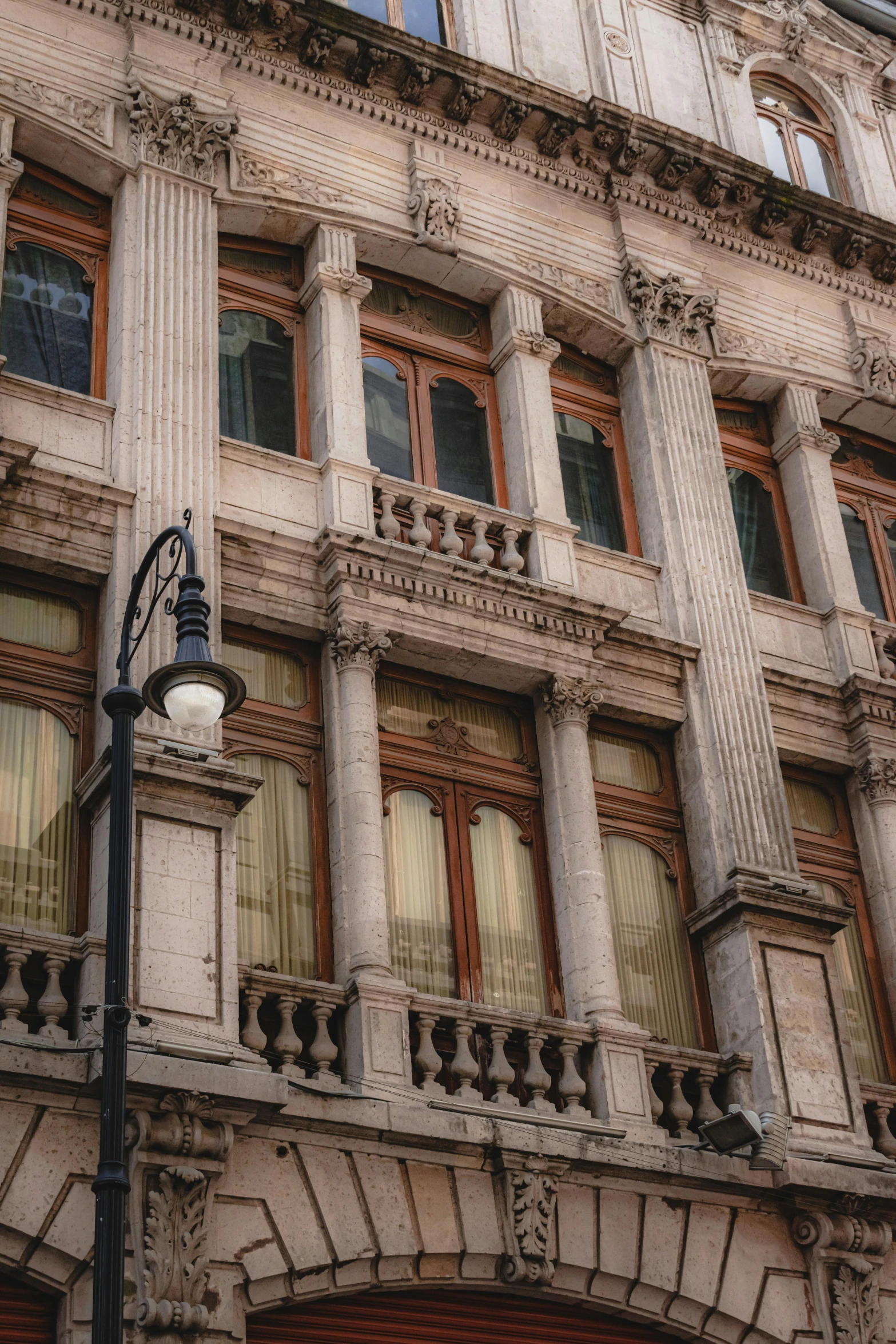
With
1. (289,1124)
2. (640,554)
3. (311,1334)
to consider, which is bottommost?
(311,1334)

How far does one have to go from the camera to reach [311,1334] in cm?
1305

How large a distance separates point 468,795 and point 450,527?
257 cm

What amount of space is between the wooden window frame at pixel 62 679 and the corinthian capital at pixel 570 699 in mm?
4156

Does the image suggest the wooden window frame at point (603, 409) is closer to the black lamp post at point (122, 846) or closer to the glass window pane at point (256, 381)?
the glass window pane at point (256, 381)

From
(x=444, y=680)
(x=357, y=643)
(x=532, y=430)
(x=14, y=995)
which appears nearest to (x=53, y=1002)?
(x=14, y=995)

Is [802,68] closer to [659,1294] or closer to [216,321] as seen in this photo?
[216,321]

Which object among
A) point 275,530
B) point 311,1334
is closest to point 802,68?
point 275,530

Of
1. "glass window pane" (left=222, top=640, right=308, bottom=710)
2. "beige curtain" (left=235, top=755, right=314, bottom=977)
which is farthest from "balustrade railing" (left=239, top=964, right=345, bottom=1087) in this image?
"glass window pane" (left=222, top=640, right=308, bottom=710)

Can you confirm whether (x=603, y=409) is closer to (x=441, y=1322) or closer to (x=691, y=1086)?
(x=691, y=1086)

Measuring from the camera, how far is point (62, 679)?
14898mm

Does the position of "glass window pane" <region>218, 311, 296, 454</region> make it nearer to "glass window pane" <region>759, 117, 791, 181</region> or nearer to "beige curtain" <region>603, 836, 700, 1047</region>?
"beige curtain" <region>603, 836, 700, 1047</region>

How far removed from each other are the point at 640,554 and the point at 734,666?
5.40 ft

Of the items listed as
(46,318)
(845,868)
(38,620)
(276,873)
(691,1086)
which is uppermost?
(46,318)

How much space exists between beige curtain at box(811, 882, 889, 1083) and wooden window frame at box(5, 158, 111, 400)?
8.23 m
